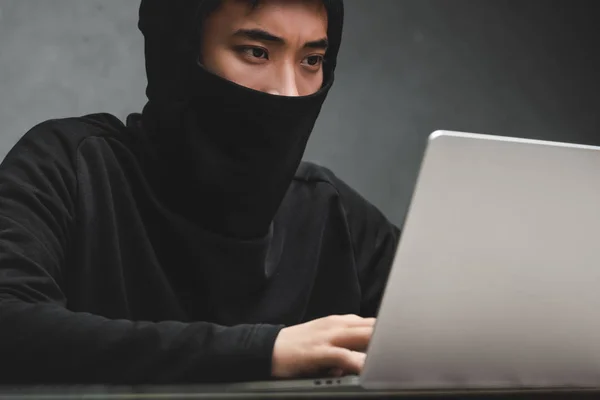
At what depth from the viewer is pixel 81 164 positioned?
129 cm

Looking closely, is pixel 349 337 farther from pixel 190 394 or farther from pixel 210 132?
pixel 210 132

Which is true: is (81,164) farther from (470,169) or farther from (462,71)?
(462,71)

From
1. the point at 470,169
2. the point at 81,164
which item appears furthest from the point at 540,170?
the point at 81,164

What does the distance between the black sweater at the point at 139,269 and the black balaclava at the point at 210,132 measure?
0.04 meters

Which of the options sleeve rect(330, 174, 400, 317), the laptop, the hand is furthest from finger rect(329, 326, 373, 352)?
sleeve rect(330, 174, 400, 317)

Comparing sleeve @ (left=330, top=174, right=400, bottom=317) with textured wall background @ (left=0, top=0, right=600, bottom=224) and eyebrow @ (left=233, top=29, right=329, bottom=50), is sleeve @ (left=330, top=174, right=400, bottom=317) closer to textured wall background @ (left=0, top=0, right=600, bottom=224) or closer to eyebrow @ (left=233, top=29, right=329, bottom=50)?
textured wall background @ (left=0, top=0, right=600, bottom=224)

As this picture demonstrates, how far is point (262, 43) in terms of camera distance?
4.21 ft

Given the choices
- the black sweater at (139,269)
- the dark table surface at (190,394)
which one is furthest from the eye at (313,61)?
the dark table surface at (190,394)

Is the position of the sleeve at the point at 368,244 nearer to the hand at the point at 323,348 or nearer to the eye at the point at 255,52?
the eye at the point at 255,52

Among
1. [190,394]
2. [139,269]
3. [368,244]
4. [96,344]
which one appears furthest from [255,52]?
[190,394]

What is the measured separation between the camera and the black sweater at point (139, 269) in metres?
0.84

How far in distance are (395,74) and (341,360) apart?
128 centimetres

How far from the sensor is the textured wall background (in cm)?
167

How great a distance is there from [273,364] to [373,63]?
4.11 feet
